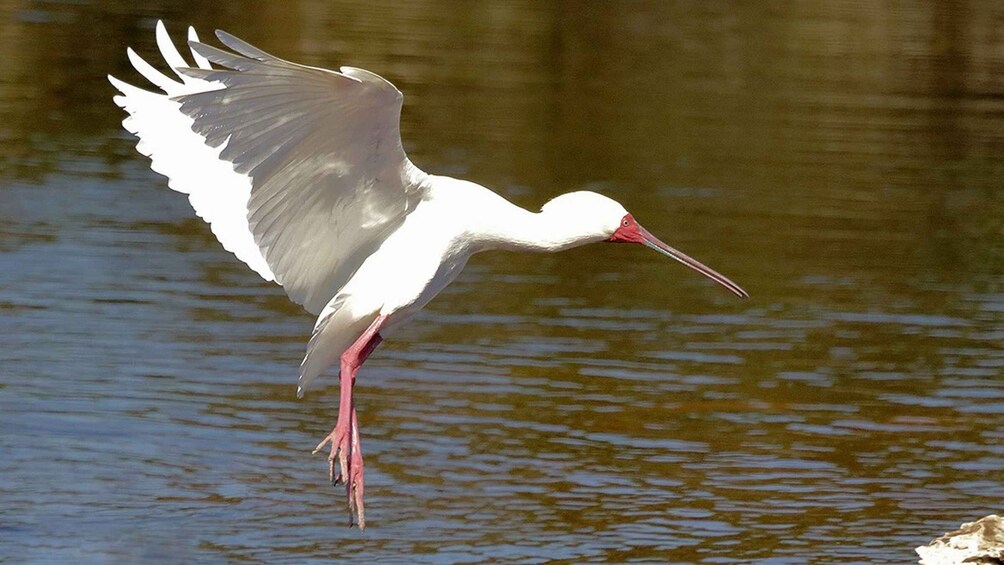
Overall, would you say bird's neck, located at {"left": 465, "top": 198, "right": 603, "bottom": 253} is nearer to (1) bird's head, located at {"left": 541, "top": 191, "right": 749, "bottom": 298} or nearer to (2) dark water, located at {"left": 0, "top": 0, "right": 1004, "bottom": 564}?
(1) bird's head, located at {"left": 541, "top": 191, "right": 749, "bottom": 298}

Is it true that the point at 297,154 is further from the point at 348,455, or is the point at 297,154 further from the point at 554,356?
the point at 554,356

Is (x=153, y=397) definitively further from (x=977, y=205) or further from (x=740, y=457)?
(x=977, y=205)

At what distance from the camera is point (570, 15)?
33781mm

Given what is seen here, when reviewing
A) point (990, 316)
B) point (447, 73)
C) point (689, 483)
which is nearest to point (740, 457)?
point (689, 483)

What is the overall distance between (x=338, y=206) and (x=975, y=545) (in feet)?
10.7

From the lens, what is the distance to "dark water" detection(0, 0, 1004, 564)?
1041 centimetres

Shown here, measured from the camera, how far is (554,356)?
45.1 feet

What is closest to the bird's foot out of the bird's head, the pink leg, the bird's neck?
the pink leg

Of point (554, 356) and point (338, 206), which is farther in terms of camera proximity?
point (554, 356)

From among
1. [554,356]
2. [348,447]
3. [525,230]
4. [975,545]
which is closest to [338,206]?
[525,230]

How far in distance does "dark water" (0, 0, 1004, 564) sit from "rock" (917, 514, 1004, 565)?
0.75 m

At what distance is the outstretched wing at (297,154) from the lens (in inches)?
317

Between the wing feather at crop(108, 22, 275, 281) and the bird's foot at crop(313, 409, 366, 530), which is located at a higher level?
the wing feather at crop(108, 22, 275, 281)

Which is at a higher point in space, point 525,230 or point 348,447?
point 525,230
